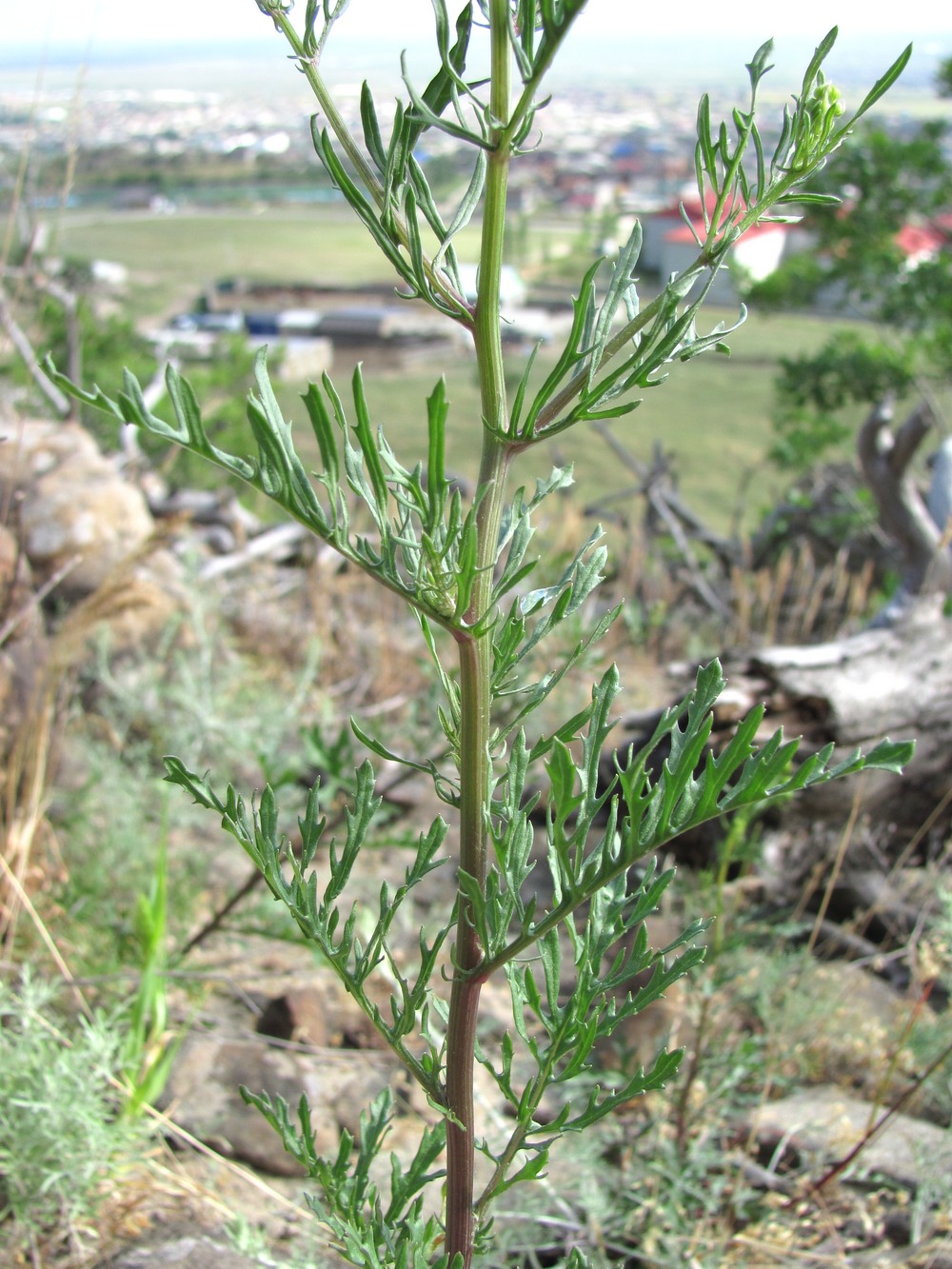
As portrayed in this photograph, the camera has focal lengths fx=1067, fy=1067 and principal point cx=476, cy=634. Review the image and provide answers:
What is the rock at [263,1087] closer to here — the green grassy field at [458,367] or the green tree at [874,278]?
the green grassy field at [458,367]

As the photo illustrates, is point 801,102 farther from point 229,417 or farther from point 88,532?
point 229,417

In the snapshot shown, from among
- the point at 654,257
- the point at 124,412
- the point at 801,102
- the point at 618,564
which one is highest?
the point at 654,257

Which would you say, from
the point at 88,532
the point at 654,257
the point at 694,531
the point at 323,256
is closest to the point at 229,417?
the point at 694,531

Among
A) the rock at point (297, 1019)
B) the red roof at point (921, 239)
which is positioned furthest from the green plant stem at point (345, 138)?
the red roof at point (921, 239)

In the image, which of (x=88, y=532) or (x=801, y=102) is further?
(x=88, y=532)

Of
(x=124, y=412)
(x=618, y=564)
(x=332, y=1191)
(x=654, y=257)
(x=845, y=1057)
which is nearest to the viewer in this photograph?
(x=124, y=412)

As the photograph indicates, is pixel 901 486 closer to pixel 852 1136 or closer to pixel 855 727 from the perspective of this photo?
pixel 855 727

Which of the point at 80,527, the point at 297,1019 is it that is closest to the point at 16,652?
the point at 297,1019
